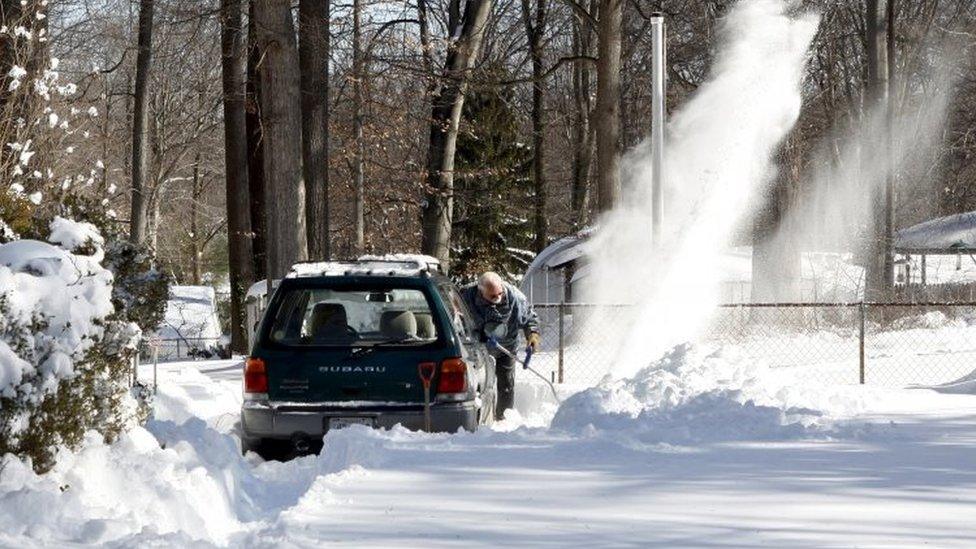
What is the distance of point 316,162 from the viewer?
78.2ft

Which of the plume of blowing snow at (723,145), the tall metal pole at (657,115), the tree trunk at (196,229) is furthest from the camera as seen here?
the tree trunk at (196,229)

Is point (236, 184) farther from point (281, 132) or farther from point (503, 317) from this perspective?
point (503, 317)

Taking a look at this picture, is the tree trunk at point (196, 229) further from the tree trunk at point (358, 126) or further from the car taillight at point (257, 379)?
the car taillight at point (257, 379)

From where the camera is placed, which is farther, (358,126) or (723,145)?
(358,126)

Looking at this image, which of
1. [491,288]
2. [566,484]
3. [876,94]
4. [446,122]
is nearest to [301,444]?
[566,484]

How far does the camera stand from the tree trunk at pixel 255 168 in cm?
2880

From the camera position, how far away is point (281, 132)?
810 inches

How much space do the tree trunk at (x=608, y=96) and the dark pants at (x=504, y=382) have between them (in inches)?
443

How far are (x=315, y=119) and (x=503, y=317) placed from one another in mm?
10618

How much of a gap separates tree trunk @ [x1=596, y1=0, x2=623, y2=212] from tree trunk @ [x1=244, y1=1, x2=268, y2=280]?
23.0ft

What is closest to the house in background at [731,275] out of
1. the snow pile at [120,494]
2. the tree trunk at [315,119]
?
the tree trunk at [315,119]

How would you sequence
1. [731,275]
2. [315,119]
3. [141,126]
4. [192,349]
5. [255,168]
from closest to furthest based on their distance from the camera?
[315,119] → [255,168] → [141,126] → [192,349] → [731,275]

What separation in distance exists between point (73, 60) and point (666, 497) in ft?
98.0

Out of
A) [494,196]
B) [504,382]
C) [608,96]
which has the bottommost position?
[504,382]
